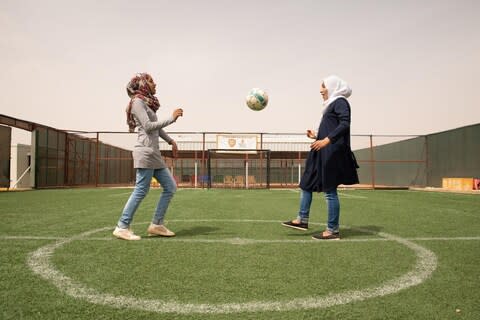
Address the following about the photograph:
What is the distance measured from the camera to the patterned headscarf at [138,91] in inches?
142

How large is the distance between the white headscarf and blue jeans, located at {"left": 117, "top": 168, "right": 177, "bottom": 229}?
205 cm

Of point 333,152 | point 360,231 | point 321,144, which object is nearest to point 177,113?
point 321,144

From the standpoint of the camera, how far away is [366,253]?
2.88 meters

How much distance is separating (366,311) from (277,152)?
23.0 m

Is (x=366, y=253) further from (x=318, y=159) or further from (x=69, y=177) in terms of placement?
(x=69, y=177)

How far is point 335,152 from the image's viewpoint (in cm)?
361

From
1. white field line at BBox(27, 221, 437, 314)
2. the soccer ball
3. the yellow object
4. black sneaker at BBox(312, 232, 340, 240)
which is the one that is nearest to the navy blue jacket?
black sneaker at BBox(312, 232, 340, 240)

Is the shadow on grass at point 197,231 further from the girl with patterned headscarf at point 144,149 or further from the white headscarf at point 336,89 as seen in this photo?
the white headscarf at point 336,89

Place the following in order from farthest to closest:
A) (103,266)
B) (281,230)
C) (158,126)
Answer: (281,230) → (158,126) → (103,266)

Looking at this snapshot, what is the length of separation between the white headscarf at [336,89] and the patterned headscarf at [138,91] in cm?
203

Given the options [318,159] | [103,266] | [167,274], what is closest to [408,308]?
[167,274]

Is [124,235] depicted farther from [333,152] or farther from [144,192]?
[333,152]

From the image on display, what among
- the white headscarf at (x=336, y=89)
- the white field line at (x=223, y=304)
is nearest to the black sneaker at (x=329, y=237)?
the white field line at (x=223, y=304)

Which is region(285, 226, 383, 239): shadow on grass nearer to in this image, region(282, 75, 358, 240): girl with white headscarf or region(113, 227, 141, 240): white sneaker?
region(282, 75, 358, 240): girl with white headscarf
